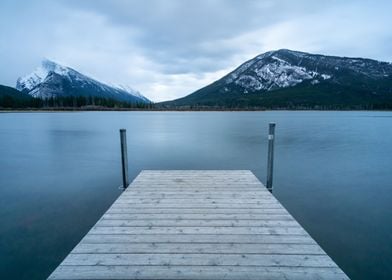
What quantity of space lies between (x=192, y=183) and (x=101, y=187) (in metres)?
3.31

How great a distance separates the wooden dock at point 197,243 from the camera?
2.23 metres

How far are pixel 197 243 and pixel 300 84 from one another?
544 ft

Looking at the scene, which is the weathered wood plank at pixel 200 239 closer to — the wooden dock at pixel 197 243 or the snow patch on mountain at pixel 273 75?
the wooden dock at pixel 197 243

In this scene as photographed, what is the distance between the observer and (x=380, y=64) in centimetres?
15862

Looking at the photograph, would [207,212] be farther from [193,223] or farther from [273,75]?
[273,75]

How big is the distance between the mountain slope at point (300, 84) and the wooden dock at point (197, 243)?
4362 inches

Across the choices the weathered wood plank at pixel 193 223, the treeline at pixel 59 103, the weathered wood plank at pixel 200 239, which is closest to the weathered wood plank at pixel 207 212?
the weathered wood plank at pixel 193 223

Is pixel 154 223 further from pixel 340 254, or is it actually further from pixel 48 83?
pixel 48 83

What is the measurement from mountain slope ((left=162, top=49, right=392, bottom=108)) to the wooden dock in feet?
363

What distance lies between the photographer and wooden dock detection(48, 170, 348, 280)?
2.23 metres

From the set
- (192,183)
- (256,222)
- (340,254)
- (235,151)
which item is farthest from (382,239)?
(235,151)

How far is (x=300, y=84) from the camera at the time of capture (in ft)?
490

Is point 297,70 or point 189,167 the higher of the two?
point 297,70

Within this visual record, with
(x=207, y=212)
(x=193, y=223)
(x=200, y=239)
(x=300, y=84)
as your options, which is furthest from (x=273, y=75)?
(x=200, y=239)
